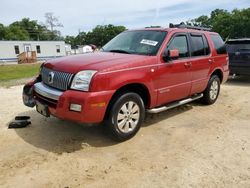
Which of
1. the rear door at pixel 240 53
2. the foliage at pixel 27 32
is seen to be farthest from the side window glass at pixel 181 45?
the foliage at pixel 27 32

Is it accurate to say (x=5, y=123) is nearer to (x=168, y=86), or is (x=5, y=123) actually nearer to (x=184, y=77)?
(x=168, y=86)

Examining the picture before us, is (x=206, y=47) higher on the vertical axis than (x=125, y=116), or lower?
higher

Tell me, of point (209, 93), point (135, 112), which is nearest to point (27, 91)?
point (135, 112)

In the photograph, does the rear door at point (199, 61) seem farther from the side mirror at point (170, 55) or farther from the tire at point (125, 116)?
the tire at point (125, 116)

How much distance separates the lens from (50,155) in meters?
4.16

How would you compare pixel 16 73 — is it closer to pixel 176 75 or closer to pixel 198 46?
pixel 198 46

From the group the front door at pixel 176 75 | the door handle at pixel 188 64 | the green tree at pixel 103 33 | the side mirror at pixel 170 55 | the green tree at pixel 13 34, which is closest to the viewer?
the side mirror at pixel 170 55

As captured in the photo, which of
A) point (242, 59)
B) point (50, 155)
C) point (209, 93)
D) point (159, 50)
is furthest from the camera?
point (242, 59)

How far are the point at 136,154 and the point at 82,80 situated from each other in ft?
4.44

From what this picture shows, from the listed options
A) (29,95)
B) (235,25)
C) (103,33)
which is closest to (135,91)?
(29,95)

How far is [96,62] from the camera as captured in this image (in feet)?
14.5

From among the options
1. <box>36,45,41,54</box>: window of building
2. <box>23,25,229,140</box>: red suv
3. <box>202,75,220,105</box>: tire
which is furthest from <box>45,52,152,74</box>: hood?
<box>36,45,41,54</box>: window of building

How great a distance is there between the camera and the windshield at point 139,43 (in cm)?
516

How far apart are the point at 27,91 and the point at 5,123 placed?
932 mm
